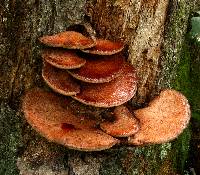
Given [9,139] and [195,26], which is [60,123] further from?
[195,26]

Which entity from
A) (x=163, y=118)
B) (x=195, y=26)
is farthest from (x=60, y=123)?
(x=195, y=26)

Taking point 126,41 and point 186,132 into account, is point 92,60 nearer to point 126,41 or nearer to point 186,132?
point 126,41

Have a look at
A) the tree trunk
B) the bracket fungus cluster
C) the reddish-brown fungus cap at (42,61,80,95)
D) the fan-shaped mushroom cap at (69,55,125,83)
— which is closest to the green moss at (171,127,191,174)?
the tree trunk

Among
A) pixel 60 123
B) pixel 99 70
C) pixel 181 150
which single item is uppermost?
pixel 99 70

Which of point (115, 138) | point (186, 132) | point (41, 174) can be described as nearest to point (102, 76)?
point (115, 138)

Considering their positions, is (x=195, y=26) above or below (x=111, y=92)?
above

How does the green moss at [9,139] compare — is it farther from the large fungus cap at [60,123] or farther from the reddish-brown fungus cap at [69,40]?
the reddish-brown fungus cap at [69,40]
